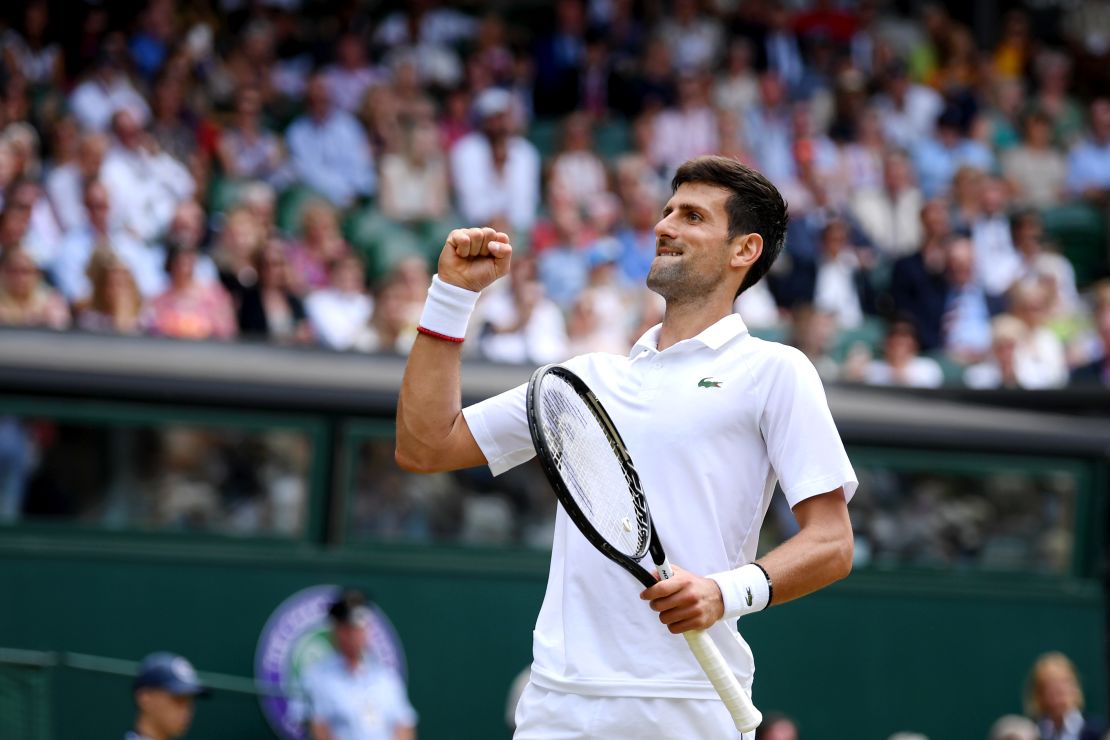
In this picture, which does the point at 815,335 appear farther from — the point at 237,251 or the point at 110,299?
the point at 110,299

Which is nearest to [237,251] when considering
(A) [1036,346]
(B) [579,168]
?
(B) [579,168]

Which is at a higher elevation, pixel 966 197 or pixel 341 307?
pixel 966 197

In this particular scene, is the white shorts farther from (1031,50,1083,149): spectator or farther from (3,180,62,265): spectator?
(1031,50,1083,149): spectator

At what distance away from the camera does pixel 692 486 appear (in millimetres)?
3617

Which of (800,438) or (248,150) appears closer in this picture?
(800,438)

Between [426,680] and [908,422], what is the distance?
332 cm

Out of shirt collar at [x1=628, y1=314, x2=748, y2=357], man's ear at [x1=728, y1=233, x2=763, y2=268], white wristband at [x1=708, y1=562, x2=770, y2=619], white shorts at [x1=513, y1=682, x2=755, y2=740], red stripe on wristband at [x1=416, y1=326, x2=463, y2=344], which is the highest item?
man's ear at [x1=728, y1=233, x2=763, y2=268]

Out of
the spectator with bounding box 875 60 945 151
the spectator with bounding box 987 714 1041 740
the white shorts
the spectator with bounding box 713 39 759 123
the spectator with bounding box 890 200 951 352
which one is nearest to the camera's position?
the white shorts

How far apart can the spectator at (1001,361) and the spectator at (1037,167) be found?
10.5ft

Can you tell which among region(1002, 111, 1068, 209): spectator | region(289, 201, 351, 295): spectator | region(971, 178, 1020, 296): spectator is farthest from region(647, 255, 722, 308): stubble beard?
region(1002, 111, 1068, 209): spectator

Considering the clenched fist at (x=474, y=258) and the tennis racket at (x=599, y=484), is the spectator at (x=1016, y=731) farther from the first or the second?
the clenched fist at (x=474, y=258)

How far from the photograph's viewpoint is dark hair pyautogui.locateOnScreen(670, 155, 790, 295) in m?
3.83

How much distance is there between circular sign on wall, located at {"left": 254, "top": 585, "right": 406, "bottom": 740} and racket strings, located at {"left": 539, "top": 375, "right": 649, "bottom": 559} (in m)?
5.40

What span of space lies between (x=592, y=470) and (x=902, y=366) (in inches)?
308
